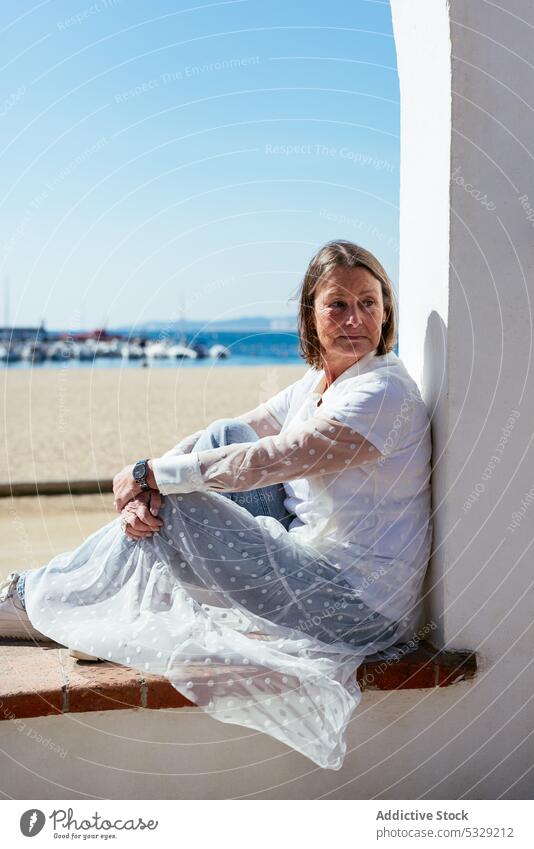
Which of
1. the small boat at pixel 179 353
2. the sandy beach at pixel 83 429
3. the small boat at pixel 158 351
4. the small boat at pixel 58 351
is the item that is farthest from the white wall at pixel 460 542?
the small boat at pixel 158 351

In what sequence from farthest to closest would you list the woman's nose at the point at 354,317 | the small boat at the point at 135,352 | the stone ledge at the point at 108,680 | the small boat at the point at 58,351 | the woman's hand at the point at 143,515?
the small boat at the point at 58,351 < the small boat at the point at 135,352 < the woman's nose at the point at 354,317 < the woman's hand at the point at 143,515 < the stone ledge at the point at 108,680

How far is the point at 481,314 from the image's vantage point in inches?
83.2

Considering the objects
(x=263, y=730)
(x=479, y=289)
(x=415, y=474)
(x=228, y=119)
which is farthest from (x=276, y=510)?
(x=228, y=119)

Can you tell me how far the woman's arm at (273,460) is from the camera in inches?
80.4

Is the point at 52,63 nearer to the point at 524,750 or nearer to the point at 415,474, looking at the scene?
the point at 415,474

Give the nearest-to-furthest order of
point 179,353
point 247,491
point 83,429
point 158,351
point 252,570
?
point 252,570, point 247,491, point 83,429, point 158,351, point 179,353

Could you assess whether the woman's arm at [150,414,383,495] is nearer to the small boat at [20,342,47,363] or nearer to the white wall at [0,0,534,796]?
the white wall at [0,0,534,796]

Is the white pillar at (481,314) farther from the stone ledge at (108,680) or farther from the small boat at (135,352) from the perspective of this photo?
the small boat at (135,352)

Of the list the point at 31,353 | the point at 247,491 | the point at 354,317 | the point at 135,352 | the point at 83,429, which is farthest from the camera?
the point at 135,352

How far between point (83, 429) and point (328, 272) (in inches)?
371

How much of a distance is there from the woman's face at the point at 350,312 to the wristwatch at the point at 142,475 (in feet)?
1.88

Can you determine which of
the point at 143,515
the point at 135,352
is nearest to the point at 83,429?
the point at 143,515

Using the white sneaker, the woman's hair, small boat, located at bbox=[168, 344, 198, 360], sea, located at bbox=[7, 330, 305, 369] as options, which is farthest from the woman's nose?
small boat, located at bbox=[168, 344, 198, 360]

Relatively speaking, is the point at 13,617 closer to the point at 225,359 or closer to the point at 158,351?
the point at 225,359
